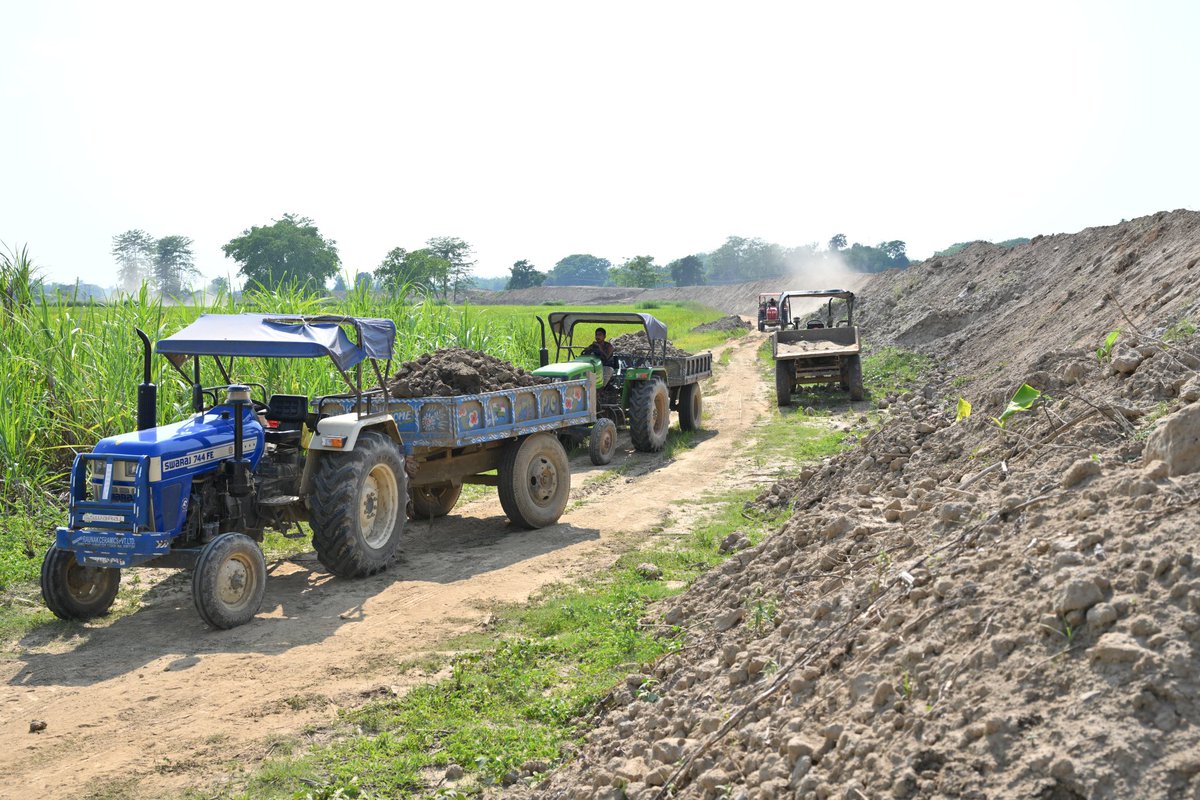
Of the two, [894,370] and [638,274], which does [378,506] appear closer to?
[894,370]

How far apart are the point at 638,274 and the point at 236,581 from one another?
115 m

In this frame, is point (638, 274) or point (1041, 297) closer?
point (1041, 297)

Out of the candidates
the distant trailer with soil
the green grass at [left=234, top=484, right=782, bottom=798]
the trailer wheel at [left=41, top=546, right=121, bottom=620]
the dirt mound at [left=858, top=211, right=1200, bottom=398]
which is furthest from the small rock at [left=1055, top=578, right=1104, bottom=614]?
the distant trailer with soil

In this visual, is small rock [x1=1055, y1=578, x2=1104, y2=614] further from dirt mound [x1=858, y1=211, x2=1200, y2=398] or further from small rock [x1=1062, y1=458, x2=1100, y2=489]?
dirt mound [x1=858, y1=211, x2=1200, y2=398]

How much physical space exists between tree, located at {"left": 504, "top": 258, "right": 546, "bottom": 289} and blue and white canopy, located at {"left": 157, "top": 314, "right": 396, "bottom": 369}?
107 metres

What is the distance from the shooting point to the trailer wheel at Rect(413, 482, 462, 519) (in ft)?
34.2

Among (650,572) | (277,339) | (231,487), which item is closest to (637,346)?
(650,572)

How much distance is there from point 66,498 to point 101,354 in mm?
2130

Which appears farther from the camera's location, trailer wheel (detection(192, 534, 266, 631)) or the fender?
the fender

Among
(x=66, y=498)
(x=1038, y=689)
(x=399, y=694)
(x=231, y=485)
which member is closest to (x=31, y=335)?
(x=66, y=498)

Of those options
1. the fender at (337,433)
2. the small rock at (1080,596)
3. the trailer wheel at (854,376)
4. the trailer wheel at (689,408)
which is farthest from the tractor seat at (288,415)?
the trailer wheel at (854,376)

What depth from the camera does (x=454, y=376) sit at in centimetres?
987

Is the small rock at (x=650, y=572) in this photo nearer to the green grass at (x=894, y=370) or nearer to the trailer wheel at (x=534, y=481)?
the trailer wheel at (x=534, y=481)

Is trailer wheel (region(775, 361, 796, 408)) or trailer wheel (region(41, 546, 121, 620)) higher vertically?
trailer wheel (region(775, 361, 796, 408))
